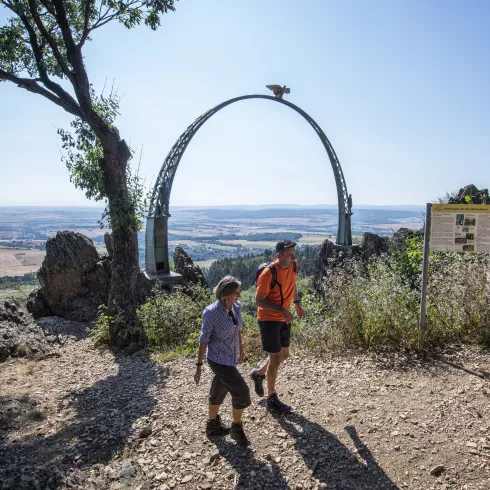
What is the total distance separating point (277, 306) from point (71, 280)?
774cm

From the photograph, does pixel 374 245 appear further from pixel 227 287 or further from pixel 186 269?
pixel 227 287

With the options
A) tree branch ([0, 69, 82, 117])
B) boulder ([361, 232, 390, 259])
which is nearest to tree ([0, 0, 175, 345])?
tree branch ([0, 69, 82, 117])

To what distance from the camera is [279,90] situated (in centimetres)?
893

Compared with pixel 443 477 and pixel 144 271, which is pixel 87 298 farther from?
pixel 443 477

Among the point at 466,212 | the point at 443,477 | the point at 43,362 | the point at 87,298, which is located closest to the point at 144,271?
the point at 43,362

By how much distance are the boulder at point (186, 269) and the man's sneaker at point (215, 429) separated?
6403 millimetres

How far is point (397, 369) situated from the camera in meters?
4.97

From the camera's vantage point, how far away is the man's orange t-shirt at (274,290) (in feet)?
13.2

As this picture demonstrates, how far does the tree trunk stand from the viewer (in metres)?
7.27

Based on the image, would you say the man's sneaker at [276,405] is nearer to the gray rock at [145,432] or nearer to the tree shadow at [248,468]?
the tree shadow at [248,468]

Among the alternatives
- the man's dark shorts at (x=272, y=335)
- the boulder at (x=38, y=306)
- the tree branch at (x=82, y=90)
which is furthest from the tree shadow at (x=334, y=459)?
the boulder at (x=38, y=306)

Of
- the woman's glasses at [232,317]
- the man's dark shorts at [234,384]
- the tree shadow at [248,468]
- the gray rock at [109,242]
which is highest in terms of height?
the gray rock at [109,242]

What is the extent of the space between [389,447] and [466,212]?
10.2 ft

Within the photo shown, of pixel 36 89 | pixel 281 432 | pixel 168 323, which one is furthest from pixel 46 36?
Answer: pixel 281 432
